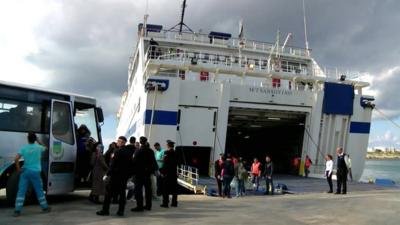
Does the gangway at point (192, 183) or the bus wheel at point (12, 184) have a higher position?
the bus wheel at point (12, 184)

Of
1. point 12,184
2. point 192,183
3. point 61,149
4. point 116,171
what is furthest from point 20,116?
point 192,183

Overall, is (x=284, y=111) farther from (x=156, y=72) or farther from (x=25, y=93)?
(x=25, y=93)

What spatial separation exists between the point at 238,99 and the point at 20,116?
1119cm

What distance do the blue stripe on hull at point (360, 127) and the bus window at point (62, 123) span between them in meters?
14.2

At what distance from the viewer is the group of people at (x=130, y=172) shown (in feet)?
27.2

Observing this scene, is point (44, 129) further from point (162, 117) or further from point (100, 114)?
point (162, 117)

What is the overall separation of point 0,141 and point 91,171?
2.00 meters

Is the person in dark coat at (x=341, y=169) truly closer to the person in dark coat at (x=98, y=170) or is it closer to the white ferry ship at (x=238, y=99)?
the white ferry ship at (x=238, y=99)

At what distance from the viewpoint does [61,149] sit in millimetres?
9828

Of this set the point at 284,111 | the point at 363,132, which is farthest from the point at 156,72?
the point at 363,132

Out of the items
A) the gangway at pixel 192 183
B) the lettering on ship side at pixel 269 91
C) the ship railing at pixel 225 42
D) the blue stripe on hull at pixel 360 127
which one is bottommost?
the gangway at pixel 192 183

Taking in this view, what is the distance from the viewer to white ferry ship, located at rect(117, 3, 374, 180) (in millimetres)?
18469

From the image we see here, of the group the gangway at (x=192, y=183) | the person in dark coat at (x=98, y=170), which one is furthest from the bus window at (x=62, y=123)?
the gangway at (x=192, y=183)

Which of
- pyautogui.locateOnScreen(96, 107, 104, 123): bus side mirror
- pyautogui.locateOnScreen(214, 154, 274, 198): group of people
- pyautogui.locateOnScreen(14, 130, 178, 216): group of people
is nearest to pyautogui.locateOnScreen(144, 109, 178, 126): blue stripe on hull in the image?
pyautogui.locateOnScreen(214, 154, 274, 198): group of people
